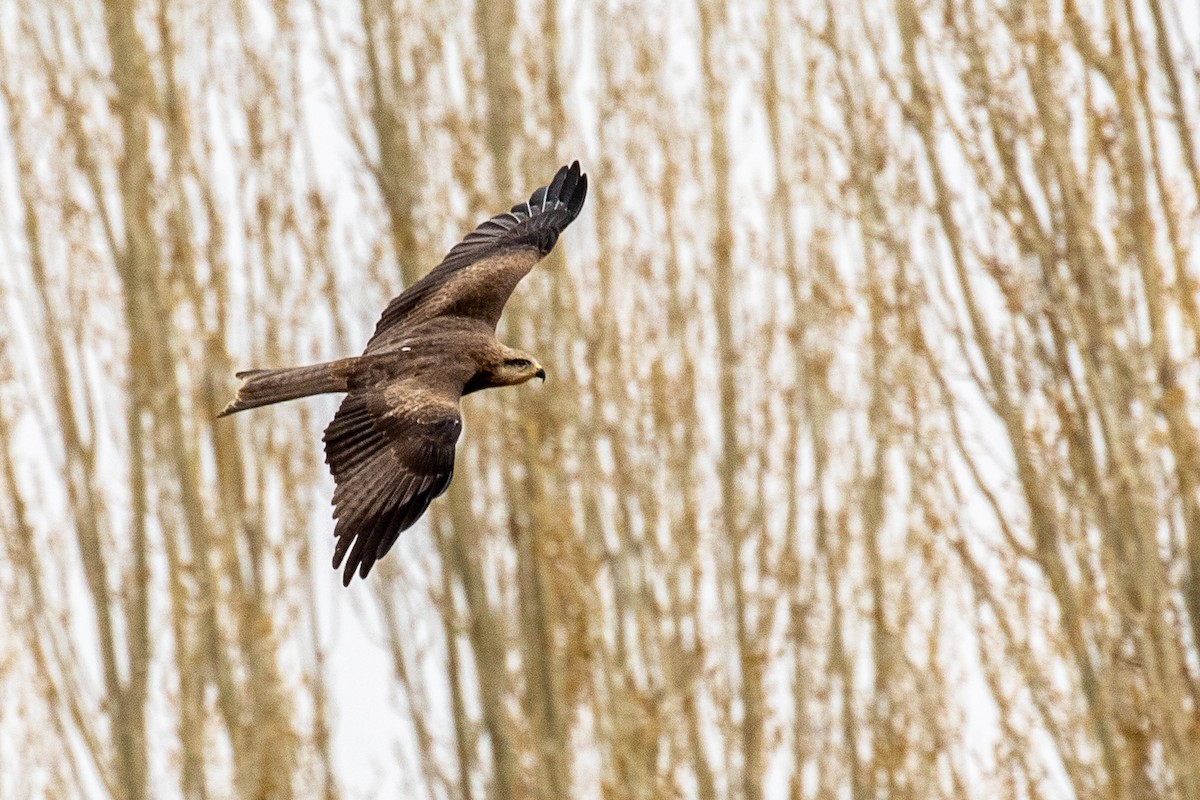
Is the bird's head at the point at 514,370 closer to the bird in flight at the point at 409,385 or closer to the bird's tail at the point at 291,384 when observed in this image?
the bird in flight at the point at 409,385

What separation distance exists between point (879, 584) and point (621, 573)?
938 mm

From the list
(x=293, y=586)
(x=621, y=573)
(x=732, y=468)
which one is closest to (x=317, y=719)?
(x=293, y=586)

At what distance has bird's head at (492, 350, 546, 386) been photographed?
5020mm

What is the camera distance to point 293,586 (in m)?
7.70

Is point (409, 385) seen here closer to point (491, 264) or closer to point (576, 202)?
point (491, 264)

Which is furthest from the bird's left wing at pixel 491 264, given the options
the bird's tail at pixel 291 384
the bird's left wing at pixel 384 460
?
the bird's left wing at pixel 384 460

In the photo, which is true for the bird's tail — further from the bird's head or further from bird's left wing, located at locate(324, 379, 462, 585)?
the bird's head

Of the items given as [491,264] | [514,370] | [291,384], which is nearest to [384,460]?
[291,384]

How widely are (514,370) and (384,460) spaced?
0.62 m

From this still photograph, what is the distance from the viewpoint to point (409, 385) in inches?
189

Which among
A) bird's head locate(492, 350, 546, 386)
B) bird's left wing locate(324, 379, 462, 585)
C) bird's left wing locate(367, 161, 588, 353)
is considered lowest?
bird's left wing locate(324, 379, 462, 585)

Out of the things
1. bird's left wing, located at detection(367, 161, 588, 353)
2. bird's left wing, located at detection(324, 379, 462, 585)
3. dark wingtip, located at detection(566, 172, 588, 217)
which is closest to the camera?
bird's left wing, located at detection(324, 379, 462, 585)

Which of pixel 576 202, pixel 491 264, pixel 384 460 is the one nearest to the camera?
pixel 384 460

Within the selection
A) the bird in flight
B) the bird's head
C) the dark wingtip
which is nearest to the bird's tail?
the bird in flight
